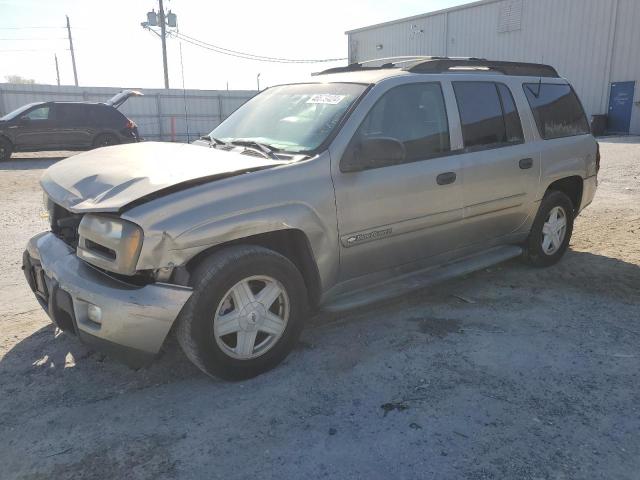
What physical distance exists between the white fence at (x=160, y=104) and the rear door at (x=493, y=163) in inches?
758

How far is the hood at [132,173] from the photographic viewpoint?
9.26ft

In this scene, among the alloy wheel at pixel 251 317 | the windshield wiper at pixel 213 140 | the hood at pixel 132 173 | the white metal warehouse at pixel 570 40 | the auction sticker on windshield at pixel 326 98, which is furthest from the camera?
the white metal warehouse at pixel 570 40

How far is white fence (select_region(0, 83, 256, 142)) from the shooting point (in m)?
23.2

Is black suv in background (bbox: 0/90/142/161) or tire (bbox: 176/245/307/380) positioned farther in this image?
black suv in background (bbox: 0/90/142/161)

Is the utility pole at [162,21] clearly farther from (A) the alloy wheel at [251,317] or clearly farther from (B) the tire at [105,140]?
(A) the alloy wheel at [251,317]

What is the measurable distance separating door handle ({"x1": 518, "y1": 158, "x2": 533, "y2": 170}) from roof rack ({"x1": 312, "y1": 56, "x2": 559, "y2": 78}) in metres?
0.82

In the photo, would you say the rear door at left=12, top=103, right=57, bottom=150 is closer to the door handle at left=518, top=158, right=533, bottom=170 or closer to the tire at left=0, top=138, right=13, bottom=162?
the tire at left=0, top=138, right=13, bottom=162

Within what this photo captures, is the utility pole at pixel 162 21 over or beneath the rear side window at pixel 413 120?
over

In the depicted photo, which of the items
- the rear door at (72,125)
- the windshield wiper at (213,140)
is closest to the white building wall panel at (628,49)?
the rear door at (72,125)

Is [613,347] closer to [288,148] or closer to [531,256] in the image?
[531,256]

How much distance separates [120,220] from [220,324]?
2.58 feet

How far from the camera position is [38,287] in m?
3.39

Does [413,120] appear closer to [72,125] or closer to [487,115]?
[487,115]

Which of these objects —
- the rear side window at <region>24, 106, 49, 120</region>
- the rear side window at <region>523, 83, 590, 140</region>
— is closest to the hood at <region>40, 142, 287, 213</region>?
the rear side window at <region>523, 83, 590, 140</region>
